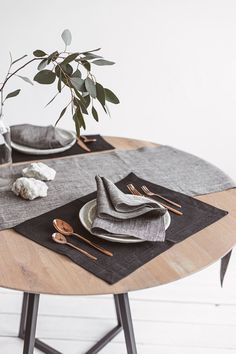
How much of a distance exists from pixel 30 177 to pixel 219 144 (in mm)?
1822

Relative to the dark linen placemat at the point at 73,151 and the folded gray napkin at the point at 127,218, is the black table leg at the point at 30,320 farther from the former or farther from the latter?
the dark linen placemat at the point at 73,151

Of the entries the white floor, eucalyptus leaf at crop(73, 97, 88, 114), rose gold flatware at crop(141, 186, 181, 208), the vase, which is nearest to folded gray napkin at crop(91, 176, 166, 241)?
rose gold flatware at crop(141, 186, 181, 208)

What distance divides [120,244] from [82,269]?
138 millimetres

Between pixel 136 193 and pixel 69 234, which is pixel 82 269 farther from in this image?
pixel 136 193

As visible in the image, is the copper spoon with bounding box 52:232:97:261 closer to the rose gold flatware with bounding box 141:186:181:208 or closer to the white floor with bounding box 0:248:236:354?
the rose gold flatware with bounding box 141:186:181:208

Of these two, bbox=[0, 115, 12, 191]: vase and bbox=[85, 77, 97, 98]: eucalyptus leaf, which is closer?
bbox=[85, 77, 97, 98]: eucalyptus leaf

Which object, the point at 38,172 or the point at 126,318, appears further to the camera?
the point at 38,172

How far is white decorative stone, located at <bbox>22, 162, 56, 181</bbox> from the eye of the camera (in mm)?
1668

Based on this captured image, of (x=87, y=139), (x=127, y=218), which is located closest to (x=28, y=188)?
(x=127, y=218)

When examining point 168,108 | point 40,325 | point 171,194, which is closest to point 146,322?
point 40,325

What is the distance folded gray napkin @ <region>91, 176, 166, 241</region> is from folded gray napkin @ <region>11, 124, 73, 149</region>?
1.76 ft

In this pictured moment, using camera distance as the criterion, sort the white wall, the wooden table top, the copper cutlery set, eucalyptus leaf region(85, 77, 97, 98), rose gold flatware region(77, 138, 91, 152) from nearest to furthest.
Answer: the wooden table top, the copper cutlery set, eucalyptus leaf region(85, 77, 97, 98), rose gold flatware region(77, 138, 91, 152), the white wall

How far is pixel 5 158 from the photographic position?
1.68m

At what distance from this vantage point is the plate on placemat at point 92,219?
1.33m
